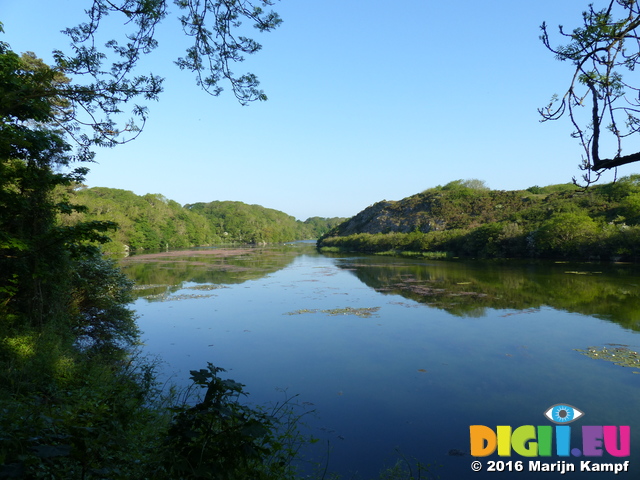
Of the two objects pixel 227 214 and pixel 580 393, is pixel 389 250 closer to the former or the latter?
pixel 580 393

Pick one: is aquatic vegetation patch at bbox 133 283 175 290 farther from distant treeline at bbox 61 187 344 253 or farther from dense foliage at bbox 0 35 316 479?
distant treeline at bbox 61 187 344 253

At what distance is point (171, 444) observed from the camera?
2.24 meters

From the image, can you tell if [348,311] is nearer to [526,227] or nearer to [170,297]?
[170,297]

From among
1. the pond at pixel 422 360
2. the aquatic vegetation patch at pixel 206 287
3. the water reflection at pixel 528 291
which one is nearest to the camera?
the pond at pixel 422 360

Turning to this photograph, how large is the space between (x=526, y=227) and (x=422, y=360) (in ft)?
125

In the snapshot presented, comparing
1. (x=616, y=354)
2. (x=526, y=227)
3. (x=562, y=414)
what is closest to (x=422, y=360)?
(x=562, y=414)

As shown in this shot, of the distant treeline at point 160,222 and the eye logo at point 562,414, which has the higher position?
the distant treeline at point 160,222

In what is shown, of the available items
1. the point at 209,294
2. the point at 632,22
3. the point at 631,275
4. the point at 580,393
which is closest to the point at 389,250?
the point at 631,275

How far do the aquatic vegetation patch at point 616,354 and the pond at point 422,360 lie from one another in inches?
0.8

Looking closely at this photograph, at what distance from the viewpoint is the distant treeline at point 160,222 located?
4997 cm

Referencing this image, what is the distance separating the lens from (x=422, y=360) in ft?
26.5

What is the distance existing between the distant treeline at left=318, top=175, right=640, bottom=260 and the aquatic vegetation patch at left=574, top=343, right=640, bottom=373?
4.89 meters

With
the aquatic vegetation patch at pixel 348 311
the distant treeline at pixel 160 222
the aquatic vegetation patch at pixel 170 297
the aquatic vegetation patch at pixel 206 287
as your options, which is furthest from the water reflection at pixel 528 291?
the distant treeline at pixel 160 222

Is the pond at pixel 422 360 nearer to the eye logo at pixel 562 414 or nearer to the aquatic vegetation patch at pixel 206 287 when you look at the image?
the eye logo at pixel 562 414
